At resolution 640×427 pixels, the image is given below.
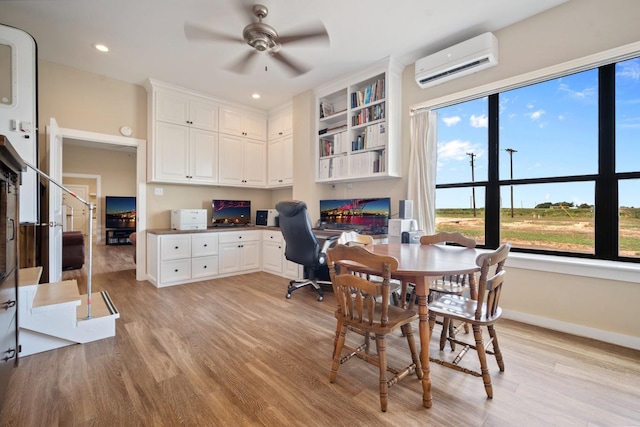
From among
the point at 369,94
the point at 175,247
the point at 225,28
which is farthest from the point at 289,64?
the point at 175,247

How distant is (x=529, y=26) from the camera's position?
2.61m

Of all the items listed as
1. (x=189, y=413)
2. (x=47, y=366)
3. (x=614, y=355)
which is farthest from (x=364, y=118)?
(x=47, y=366)

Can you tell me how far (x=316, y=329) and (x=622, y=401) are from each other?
1.94 meters

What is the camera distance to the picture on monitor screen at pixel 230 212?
471cm

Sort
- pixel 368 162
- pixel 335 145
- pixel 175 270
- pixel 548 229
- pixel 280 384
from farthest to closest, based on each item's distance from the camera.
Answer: pixel 335 145
pixel 175 270
pixel 368 162
pixel 548 229
pixel 280 384

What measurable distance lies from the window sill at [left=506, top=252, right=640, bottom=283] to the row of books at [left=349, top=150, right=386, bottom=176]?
172 centimetres

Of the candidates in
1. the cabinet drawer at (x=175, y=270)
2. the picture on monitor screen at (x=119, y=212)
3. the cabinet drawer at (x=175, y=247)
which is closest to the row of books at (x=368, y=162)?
the cabinet drawer at (x=175, y=247)

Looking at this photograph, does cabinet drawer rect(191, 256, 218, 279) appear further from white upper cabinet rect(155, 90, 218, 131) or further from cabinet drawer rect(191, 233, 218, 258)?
white upper cabinet rect(155, 90, 218, 131)

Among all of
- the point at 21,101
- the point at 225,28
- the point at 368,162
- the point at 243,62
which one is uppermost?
the point at 225,28

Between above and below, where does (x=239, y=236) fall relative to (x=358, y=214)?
below

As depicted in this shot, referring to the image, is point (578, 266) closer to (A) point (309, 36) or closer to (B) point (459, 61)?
(B) point (459, 61)

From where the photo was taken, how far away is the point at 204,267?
414 centimetres

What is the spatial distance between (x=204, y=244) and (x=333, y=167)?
86.9 inches

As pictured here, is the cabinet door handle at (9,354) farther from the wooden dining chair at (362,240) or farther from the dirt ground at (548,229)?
the dirt ground at (548,229)
